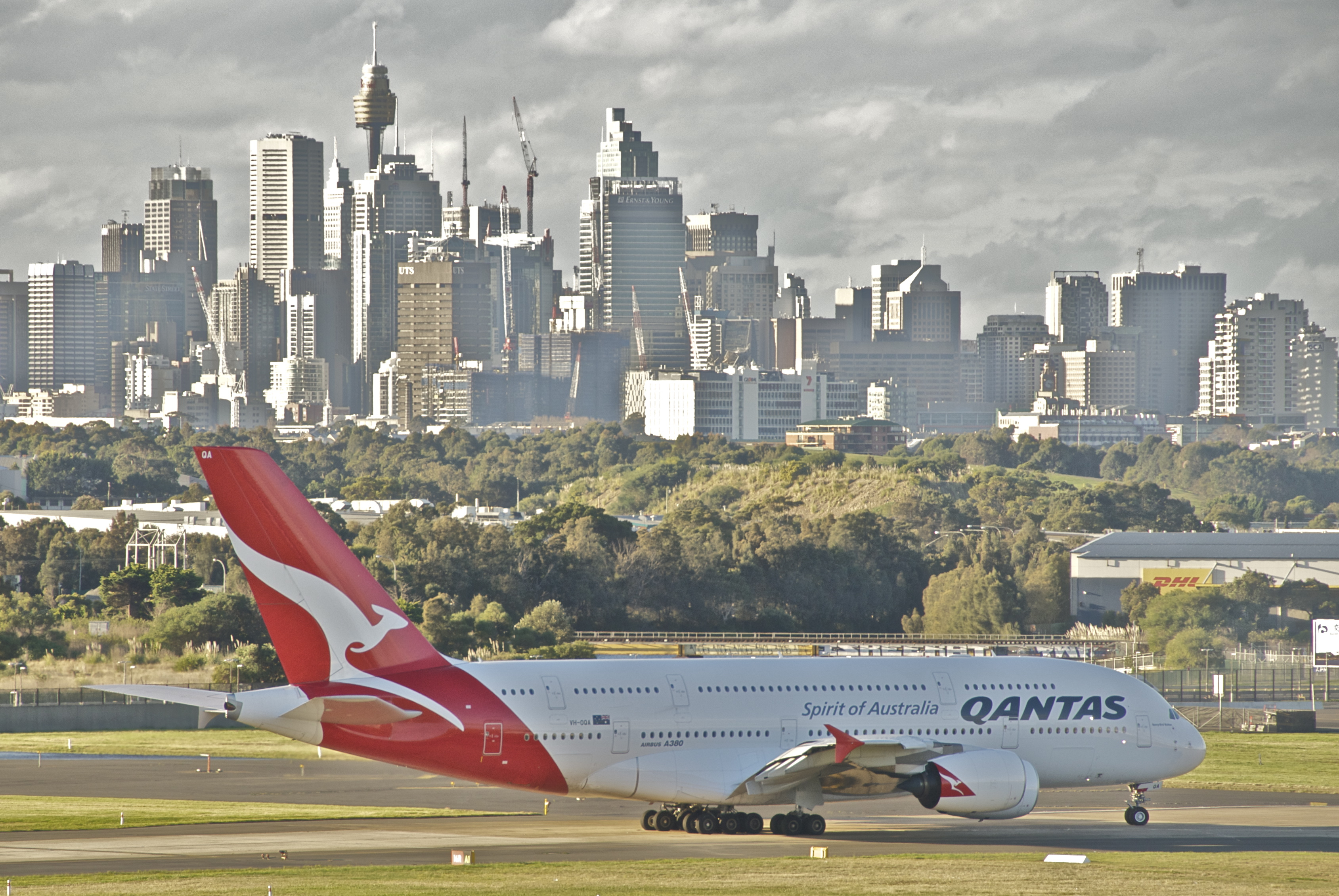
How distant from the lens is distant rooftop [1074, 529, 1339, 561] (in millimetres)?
163250

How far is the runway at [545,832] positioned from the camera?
152ft

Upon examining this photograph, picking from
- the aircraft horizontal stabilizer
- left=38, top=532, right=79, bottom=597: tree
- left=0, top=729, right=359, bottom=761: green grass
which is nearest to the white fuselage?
the aircraft horizontal stabilizer

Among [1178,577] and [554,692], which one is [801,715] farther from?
[1178,577]

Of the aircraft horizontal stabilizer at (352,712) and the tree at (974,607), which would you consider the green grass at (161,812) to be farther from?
the tree at (974,607)

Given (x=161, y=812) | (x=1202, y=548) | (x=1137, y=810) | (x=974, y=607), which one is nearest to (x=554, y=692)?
(x=161, y=812)

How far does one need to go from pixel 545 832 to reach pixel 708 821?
4.58 meters

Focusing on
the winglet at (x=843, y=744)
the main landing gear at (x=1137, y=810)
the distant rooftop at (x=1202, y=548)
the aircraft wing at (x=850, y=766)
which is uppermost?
the distant rooftop at (x=1202, y=548)

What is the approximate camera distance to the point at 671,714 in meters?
48.0

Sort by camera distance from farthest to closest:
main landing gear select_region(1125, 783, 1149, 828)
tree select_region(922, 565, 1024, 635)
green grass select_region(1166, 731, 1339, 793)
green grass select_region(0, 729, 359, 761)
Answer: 1. tree select_region(922, 565, 1024, 635)
2. green grass select_region(0, 729, 359, 761)
3. green grass select_region(1166, 731, 1339, 793)
4. main landing gear select_region(1125, 783, 1149, 828)

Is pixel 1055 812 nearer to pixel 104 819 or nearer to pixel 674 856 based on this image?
pixel 674 856

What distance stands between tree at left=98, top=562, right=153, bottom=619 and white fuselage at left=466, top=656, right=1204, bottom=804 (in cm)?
7677

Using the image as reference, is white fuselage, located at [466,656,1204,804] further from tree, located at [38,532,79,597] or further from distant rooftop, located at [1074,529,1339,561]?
tree, located at [38,532,79,597]

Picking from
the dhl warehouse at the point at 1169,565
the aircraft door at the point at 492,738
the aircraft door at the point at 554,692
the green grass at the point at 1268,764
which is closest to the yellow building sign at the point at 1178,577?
the dhl warehouse at the point at 1169,565

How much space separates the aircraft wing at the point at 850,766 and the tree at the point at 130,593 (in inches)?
3126
